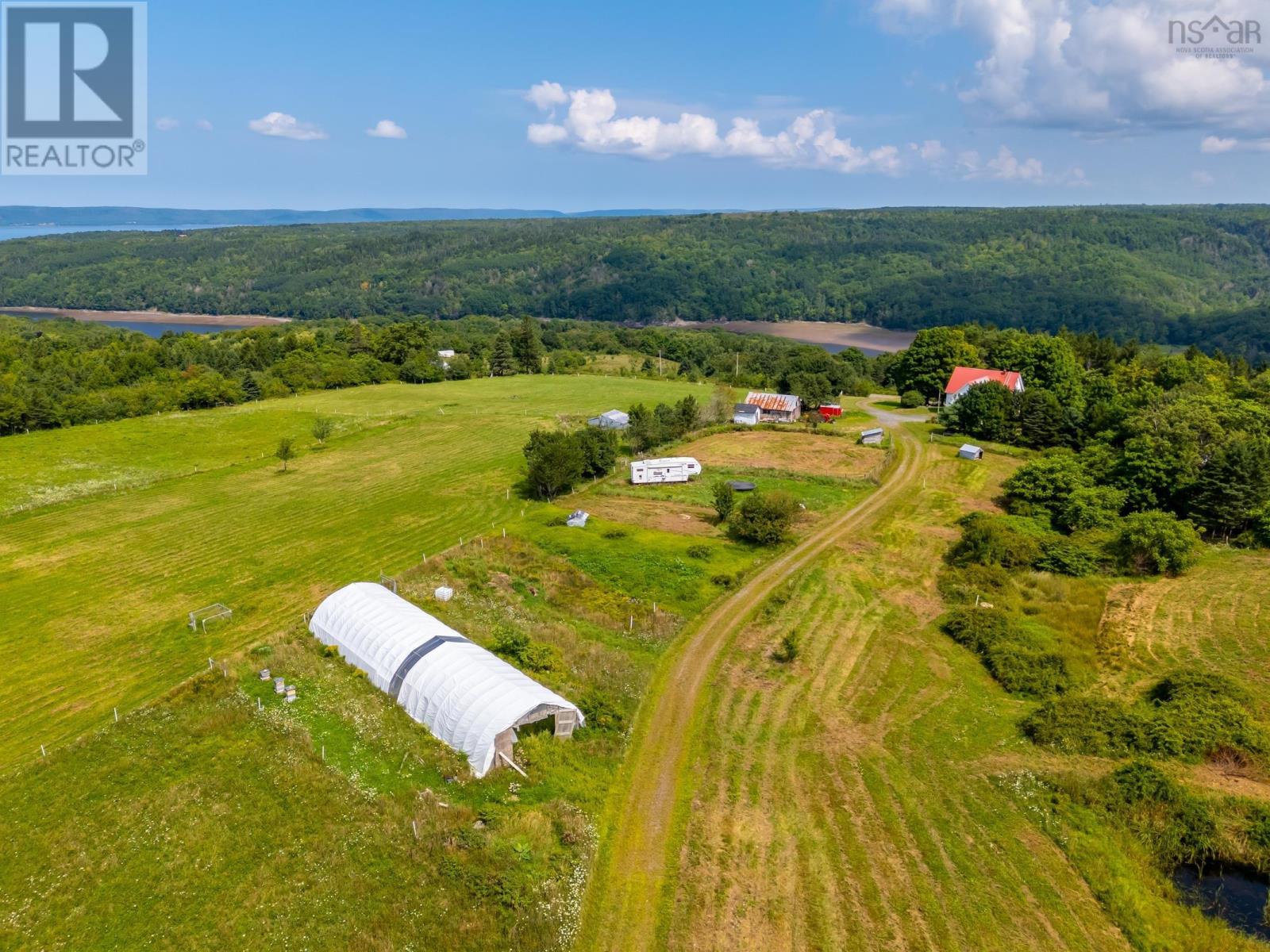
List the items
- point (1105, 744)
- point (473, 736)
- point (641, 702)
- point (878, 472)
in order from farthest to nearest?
point (878, 472) → point (641, 702) → point (1105, 744) → point (473, 736)

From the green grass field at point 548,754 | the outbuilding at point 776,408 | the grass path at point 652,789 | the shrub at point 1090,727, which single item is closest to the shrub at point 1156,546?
the green grass field at point 548,754

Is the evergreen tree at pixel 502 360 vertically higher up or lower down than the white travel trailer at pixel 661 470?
higher up

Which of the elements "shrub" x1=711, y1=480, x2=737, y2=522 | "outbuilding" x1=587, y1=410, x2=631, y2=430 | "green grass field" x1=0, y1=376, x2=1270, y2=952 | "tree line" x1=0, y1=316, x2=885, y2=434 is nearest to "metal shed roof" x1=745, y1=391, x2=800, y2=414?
"tree line" x1=0, y1=316, x2=885, y2=434

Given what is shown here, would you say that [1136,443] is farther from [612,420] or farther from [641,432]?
[612,420]

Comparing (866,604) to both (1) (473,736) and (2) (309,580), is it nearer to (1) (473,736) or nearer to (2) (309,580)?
(1) (473,736)

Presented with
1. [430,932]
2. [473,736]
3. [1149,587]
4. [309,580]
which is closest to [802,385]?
[1149,587]

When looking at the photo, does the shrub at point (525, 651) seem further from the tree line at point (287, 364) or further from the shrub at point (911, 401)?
the shrub at point (911, 401)

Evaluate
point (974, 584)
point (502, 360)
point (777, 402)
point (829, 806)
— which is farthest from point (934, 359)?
point (829, 806)
